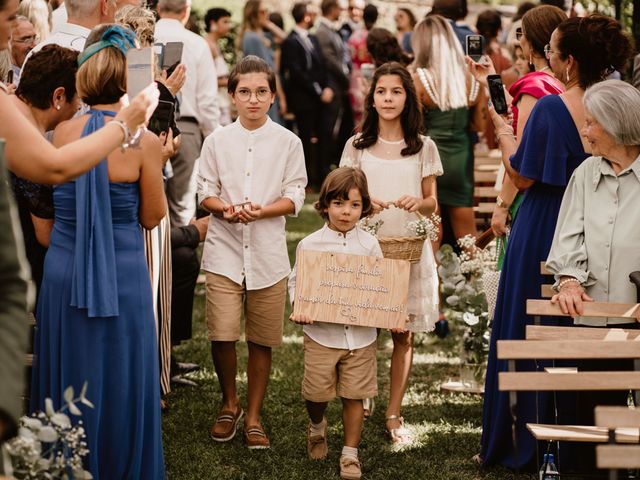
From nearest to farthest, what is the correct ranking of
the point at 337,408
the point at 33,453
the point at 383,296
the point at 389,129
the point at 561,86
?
the point at 33,453, the point at 383,296, the point at 561,86, the point at 389,129, the point at 337,408

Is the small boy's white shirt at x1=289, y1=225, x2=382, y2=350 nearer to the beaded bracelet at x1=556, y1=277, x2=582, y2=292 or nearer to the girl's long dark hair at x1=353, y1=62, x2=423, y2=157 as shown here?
the girl's long dark hair at x1=353, y1=62, x2=423, y2=157

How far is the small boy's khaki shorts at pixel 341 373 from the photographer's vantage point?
17.2 ft

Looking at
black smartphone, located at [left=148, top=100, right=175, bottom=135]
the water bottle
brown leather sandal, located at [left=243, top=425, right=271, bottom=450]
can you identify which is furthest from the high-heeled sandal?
black smartphone, located at [left=148, top=100, right=175, bottom=135]

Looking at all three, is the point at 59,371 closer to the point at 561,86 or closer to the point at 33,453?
the point at 33,453

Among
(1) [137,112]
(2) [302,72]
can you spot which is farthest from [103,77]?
(2) [302,72]

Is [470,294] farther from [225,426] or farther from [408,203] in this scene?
[225,426]

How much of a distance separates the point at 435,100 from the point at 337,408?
110 inches

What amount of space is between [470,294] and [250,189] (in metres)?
1.93

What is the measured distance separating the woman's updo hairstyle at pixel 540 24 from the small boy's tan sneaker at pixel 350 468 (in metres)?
2.47

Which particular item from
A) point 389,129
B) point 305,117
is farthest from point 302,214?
point 389,129

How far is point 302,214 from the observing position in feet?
45.2

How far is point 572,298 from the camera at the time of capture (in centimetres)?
449

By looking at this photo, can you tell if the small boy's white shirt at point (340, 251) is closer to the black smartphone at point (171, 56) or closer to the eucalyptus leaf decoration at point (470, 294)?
the black smartphone at point (171, 56)

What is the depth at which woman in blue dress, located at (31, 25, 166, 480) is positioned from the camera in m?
4.25
